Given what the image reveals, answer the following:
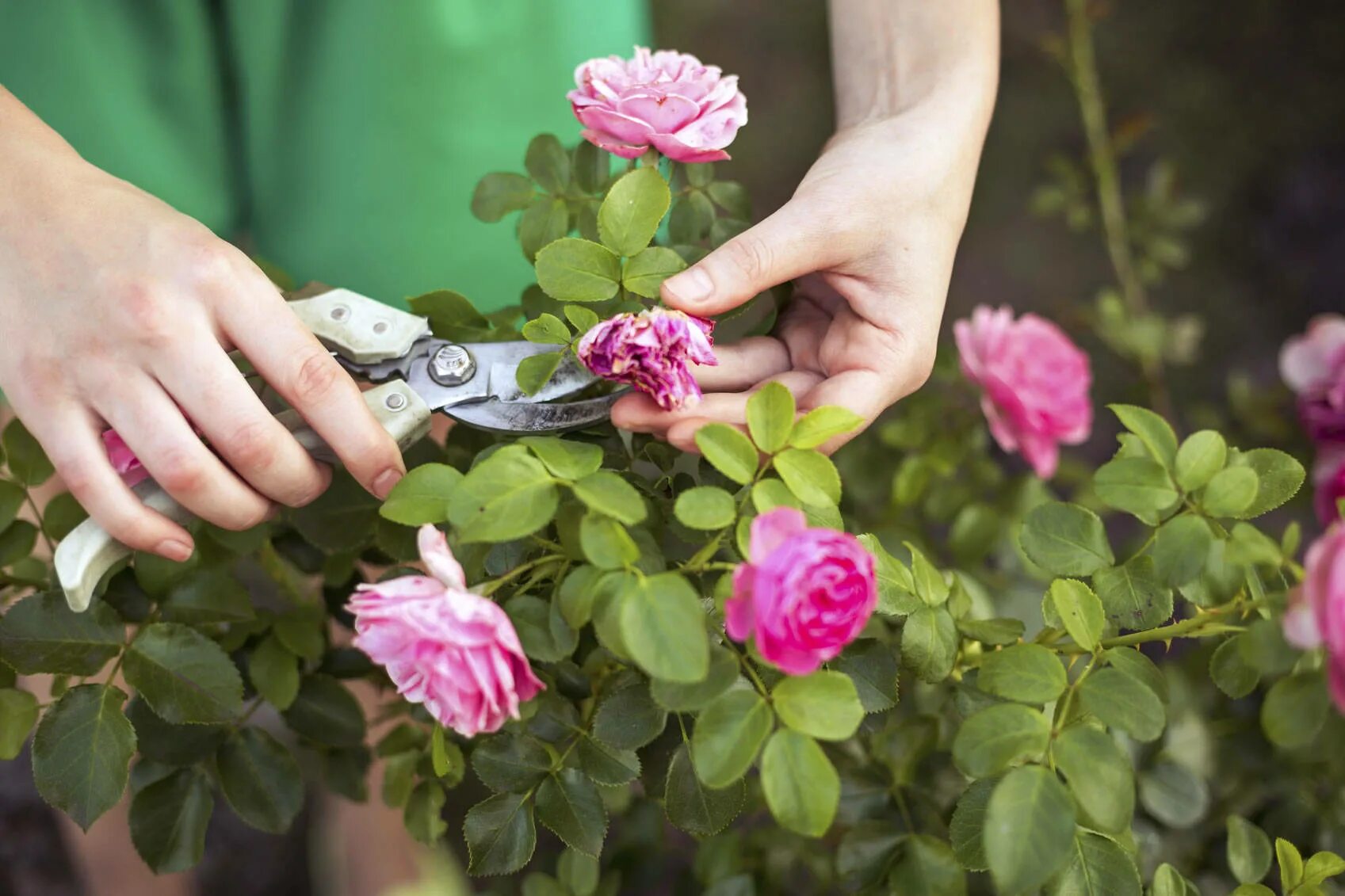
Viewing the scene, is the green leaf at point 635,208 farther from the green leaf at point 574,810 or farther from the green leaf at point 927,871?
the green leaf at point 927,871

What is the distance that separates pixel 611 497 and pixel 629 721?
0.16 meters

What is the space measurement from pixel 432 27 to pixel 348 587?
544mm

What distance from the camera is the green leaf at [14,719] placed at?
2.47 ft

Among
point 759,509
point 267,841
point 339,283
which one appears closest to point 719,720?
point 759,509

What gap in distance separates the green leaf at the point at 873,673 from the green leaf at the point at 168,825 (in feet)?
1.70

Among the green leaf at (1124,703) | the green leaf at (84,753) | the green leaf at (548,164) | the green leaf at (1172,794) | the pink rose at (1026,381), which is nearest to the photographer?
the green leaf at (1124,703)

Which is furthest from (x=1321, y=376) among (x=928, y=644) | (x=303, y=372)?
(x=303, y=372)

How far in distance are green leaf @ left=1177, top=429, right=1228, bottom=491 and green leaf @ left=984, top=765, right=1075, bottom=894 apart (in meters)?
0.22

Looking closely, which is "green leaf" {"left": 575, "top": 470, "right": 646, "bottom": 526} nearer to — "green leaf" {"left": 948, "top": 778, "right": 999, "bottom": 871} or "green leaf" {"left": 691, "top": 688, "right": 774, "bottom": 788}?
"green leaf" {"left": 691, "top": 688, "right": 774, "bottom": 788}

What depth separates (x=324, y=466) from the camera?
2.39ft

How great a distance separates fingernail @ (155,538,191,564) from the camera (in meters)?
0.67

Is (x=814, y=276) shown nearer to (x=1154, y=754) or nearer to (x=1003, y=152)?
(x=1154, y=754)

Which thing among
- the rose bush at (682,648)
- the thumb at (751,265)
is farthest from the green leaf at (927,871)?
the thumb at (751,265)

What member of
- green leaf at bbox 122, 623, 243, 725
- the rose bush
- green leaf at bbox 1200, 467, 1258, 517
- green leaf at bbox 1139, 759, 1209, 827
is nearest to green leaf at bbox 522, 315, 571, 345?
the rose bush
